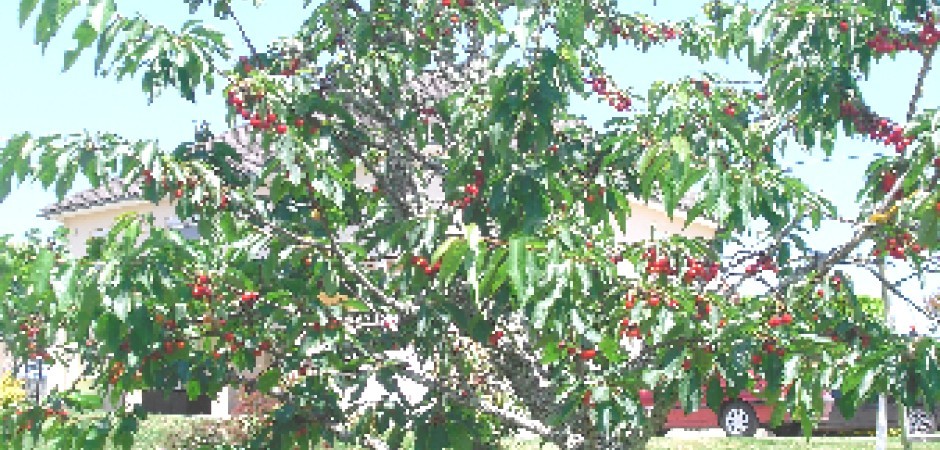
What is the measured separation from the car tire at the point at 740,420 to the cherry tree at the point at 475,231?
1281cm

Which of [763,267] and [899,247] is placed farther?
[763,267]

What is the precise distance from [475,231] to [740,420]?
1492 cm

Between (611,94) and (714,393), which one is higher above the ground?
(611,94)

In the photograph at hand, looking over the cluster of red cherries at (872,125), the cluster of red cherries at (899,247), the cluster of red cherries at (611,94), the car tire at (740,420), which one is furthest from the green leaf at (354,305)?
the car tire at (740,420)

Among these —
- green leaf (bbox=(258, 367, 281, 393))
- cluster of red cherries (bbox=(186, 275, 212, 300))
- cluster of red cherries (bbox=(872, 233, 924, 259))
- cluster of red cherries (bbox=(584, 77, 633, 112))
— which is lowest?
green leaf (bbox=(258, 367, 281, 393))

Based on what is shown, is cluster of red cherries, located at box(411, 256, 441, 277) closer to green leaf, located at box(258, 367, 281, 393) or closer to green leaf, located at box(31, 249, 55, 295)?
green leaf, located at box(258, 367, 281, 393)

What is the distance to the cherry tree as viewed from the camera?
3.42 meters

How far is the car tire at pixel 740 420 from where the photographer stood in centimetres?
1700

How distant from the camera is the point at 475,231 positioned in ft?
10.2

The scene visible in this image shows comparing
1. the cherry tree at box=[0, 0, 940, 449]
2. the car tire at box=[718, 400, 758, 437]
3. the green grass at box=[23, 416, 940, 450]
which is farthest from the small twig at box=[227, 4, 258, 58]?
the car tire at box=[718, 400, 758, 437]

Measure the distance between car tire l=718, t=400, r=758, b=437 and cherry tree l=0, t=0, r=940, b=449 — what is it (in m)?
12.8

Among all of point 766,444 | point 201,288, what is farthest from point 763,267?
point 766,444

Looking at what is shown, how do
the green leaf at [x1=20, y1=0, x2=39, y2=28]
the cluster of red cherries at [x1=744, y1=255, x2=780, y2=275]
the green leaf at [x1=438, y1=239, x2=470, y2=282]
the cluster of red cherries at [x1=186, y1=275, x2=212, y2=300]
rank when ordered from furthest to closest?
1. the cluster of red cherries at [x1=744, y1=255, x2=780, y2=275]
2. the cluster of red cherries at [x1=186, y1=275, x2=212, y2=300]
3. the green leaf at [x1=20, y1=0, x2=39, y2=28]
4. the green leaf at [x1=438, y1=239, x2=470, y2=282]

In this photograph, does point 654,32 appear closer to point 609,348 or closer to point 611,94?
point 611,94
